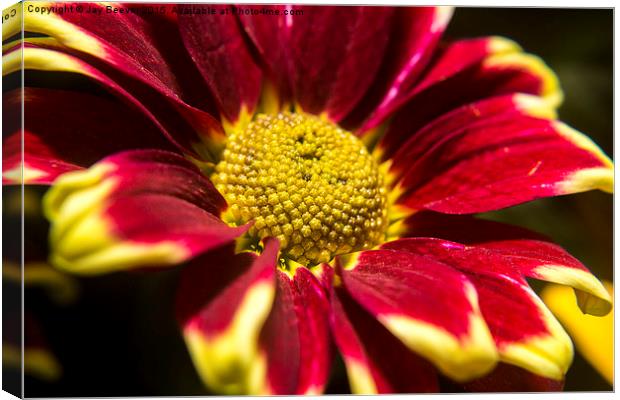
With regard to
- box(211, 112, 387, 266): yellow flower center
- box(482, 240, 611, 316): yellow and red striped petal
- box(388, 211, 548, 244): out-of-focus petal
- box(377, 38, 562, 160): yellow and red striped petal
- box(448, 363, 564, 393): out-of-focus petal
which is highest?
box(377, 38, 562, 160): yellow and red striped petal

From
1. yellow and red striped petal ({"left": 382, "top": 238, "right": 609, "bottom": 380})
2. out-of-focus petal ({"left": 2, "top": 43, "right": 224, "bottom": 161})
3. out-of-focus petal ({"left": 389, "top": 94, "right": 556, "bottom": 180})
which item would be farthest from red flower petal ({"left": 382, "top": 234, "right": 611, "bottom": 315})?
out-of-focus petal ({"left": 2, "top": 43, "right": 224, "bottom": 161})

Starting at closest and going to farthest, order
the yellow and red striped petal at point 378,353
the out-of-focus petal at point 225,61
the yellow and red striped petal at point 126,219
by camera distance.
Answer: the yellow and red striped petal at point 126,219 → the yellow and red striped petal at point 378,353 → the out-of-focus petal at point 225,61

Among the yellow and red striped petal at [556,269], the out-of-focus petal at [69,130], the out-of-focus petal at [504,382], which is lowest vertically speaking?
the out-of-focus petal at [504,382]

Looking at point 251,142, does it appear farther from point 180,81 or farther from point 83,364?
point 83,364

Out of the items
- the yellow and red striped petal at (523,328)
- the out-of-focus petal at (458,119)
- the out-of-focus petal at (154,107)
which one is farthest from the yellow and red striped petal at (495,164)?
the out-of-focus petal at (154,107)

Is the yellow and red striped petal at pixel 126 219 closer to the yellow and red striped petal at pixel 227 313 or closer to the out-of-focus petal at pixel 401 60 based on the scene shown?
the yellow and red striped petal at pixel 227 313

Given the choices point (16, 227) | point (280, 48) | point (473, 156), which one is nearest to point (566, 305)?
point (473, 156)

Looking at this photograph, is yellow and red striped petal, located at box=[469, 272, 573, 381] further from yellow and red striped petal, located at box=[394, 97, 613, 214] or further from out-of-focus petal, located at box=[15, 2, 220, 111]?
out-of-focus petal, located at box=[15, 2, 220, 111]

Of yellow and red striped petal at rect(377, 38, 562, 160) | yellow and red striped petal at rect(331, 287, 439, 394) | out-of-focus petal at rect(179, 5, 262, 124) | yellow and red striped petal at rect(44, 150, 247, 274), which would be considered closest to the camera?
yellow and red striped petal at rect(44, 150, 247, 274)
